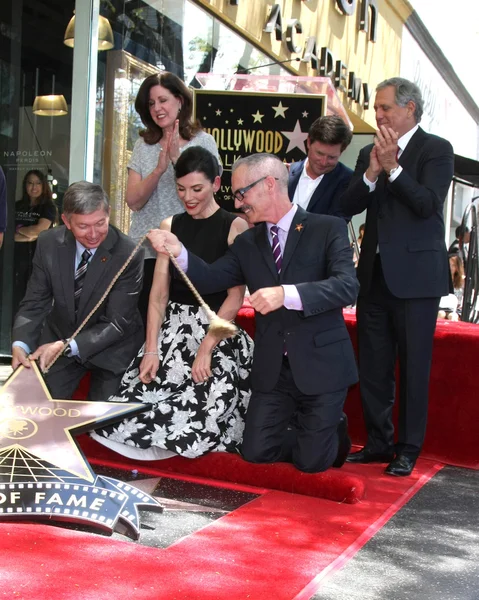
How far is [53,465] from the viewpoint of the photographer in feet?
10.5

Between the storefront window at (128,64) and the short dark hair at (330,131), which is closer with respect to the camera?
the short dark hair at (330,131)

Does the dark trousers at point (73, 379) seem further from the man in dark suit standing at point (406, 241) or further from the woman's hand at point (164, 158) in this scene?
the man in dark suit standing at point (406, 241)

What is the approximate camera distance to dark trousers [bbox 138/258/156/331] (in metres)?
4.37

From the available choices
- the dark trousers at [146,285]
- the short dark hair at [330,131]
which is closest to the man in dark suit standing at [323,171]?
the short dark hair at [330,131]

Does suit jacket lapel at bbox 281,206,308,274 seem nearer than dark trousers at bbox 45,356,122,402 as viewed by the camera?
Yes

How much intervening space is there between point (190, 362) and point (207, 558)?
1423 millimetres

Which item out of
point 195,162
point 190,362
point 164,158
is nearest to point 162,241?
point 195,162

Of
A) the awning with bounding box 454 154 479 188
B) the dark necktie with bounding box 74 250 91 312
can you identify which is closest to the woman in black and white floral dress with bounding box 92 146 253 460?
the dark necktie with bounding box 74 250 91 312

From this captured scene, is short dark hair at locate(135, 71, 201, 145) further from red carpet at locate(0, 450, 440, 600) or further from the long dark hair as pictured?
the long dark hair

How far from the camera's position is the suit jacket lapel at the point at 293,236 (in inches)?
148

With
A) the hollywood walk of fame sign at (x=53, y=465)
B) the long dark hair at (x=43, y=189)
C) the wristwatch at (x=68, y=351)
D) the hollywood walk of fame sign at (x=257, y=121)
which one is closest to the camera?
the hollywood walk of fame sign at (x=53, y=465)

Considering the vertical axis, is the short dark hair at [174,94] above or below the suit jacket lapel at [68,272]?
above

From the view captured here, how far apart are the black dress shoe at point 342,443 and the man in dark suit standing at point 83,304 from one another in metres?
1.09

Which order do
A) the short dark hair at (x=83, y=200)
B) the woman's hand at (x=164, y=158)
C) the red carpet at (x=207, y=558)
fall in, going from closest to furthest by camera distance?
the red carpet at (x=207, y=558)
the short dark hair at (x=83, y=200)
the woman's hand at (x=164, y=158)
